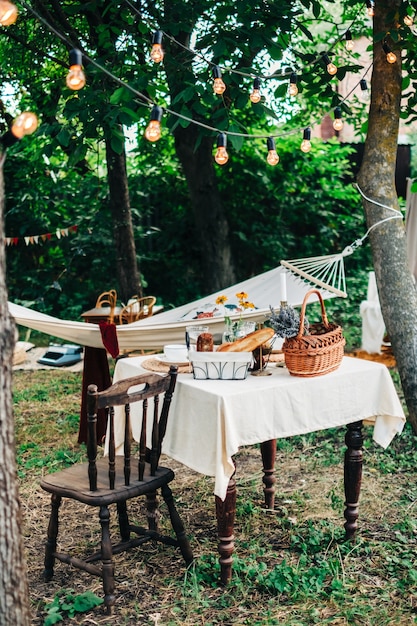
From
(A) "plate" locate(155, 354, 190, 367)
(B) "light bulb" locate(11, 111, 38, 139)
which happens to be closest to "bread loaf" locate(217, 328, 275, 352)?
(A) "plate" locate(155, 354, 190, 367)

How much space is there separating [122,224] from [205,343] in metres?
3.08

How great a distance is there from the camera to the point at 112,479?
2135 mm

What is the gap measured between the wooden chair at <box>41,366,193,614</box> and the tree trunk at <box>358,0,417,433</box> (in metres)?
1.26

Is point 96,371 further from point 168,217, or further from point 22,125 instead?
point 168,217

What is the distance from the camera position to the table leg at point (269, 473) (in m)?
2.89

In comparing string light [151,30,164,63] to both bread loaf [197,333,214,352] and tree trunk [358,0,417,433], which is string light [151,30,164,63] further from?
tree trunk [358,0,417,433]

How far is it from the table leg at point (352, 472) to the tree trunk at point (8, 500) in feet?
4.52

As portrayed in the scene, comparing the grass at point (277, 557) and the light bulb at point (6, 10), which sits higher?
the light bulb at point (6, 10)

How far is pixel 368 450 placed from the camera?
3.55 m

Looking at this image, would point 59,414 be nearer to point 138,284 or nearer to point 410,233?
point 138,284

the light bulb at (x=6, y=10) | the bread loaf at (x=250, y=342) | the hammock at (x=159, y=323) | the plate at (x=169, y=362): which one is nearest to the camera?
the light bulb at (x=6, y=10)

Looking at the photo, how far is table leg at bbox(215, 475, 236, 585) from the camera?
2.22 metres

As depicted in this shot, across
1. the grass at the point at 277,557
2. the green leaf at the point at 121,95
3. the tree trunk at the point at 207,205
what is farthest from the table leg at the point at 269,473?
the tree trunk at the point at 207,205

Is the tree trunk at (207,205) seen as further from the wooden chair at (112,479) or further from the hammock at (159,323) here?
the wooden chair at (112,479)
